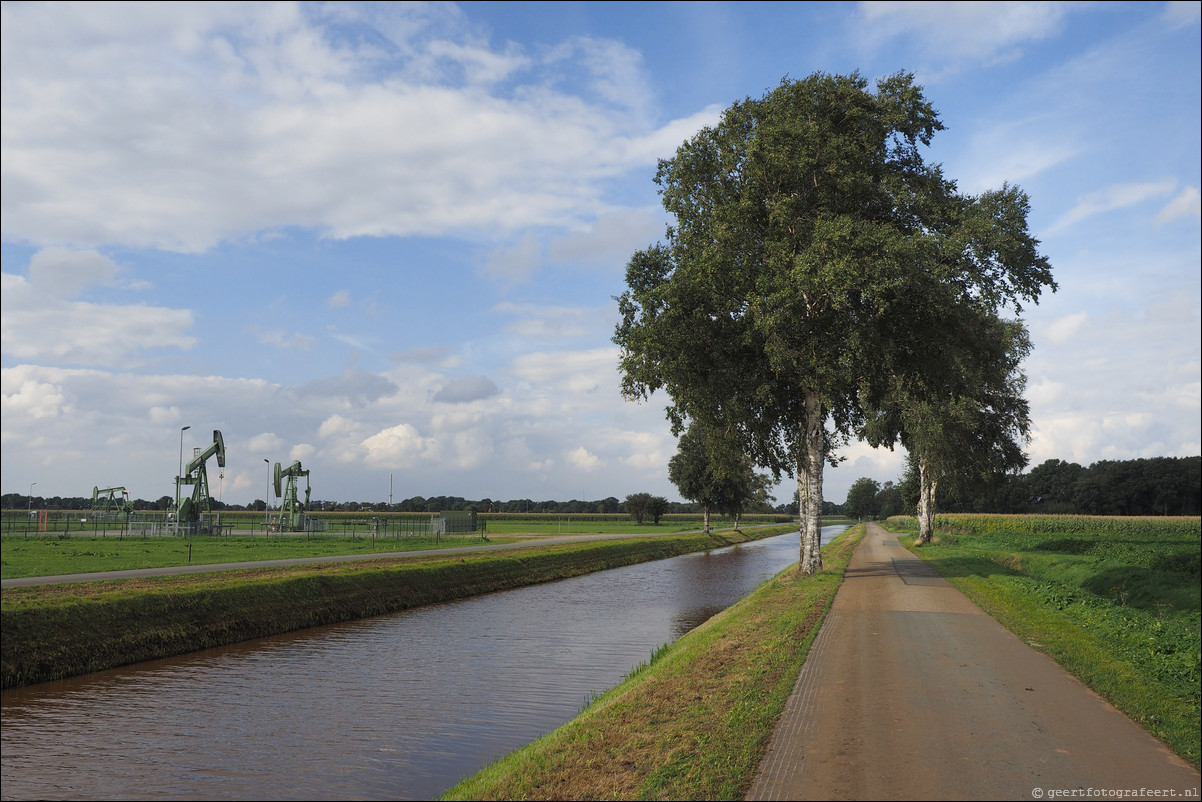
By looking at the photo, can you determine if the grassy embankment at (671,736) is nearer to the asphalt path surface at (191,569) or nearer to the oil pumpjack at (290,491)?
the asphalt path surface at (191,569)

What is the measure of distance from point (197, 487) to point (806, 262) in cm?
5377

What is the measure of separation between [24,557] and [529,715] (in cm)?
2312

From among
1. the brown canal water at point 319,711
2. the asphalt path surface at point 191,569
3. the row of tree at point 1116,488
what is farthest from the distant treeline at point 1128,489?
the asphalt path surface at point 191,569

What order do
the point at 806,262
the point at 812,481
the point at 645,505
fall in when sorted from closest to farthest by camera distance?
the point at 806,262, the point at 812,481, the point at 645,505

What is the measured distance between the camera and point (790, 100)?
2922 centimetres

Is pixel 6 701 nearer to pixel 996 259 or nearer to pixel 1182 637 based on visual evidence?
pixel 1182 637

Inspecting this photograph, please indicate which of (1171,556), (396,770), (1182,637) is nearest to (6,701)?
(396,770)

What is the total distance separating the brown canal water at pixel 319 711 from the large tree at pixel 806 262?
400 inches

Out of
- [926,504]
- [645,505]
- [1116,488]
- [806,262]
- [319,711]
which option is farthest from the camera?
[645,505]

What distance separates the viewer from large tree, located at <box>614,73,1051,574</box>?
2622 cm

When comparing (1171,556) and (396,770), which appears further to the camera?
(1171,556)

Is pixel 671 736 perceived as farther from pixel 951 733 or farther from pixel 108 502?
pixel 108 502

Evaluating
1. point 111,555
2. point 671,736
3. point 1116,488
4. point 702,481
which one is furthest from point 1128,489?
point 702,481

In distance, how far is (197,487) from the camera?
6091 centimetres
